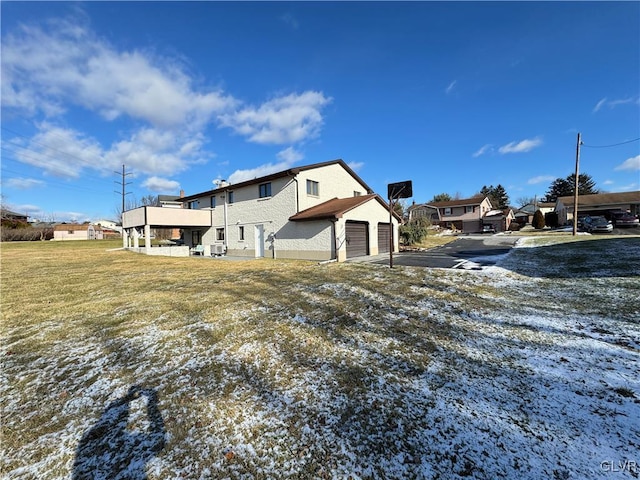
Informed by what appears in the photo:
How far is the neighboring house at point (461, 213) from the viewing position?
151 ft

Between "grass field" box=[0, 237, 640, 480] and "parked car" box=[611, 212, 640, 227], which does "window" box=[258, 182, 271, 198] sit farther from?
"parked car" box=[611, 212, 640, 227]

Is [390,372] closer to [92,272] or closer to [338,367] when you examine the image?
[338,367]

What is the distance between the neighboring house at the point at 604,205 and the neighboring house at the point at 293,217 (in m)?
35.5

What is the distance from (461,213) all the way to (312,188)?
38.5 metres

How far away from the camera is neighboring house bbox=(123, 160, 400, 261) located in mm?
16453

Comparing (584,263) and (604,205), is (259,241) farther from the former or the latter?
(604,205)

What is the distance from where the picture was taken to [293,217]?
1756 cm

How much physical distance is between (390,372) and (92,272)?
1504 cm

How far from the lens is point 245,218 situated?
2108cm

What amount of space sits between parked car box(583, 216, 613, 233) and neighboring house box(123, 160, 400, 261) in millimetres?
21327

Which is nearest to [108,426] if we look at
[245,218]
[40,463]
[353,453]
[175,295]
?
[40,463]

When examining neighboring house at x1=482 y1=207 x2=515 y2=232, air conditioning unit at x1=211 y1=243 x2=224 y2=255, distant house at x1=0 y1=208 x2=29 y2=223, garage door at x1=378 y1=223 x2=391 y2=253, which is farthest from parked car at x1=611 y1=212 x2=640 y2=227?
distant house at x1=0 y1=208 x2=29 y2=223

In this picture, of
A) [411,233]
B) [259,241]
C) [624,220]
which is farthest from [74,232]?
[624,220]

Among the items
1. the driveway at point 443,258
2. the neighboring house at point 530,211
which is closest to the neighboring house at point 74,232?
the driveway at point 443,258
